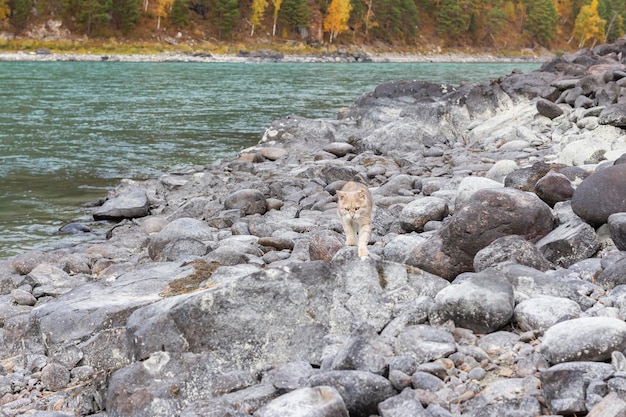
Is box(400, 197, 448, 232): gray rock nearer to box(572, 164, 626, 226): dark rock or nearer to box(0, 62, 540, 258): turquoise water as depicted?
box(572, 164, 626, 226): dark rock

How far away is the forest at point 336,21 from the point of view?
345ft

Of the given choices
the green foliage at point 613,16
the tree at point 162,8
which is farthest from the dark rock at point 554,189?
the green foliage at point 613,16

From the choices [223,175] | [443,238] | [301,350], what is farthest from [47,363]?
[223,175]

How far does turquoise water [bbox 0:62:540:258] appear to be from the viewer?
1570 centimetres

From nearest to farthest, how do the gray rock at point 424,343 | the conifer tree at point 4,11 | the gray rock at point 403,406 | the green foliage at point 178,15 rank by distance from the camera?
1. the gray rock at point 403,406
2. the gray rock at point 424,343
3. the conifer tree at point 4,11
4. the green foliage at point 178,15

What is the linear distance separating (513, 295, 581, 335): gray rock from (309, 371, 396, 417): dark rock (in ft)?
4.20

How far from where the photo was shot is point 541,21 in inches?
5979

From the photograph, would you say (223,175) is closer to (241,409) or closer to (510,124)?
(510,124)

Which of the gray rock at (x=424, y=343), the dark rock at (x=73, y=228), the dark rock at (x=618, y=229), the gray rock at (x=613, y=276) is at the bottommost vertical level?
the dark rock at (x=73, y=228)

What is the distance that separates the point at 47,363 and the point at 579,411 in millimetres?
4728

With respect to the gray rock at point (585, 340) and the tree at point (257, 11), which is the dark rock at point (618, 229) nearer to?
the gray rock at point (585, 340)

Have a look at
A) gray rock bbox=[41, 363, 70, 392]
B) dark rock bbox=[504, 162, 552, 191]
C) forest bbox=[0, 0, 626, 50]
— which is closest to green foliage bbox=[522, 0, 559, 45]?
forest bbox=[0, 0, 626, 50]

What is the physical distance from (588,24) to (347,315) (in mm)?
168666

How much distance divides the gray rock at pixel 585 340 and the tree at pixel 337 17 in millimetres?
121613
